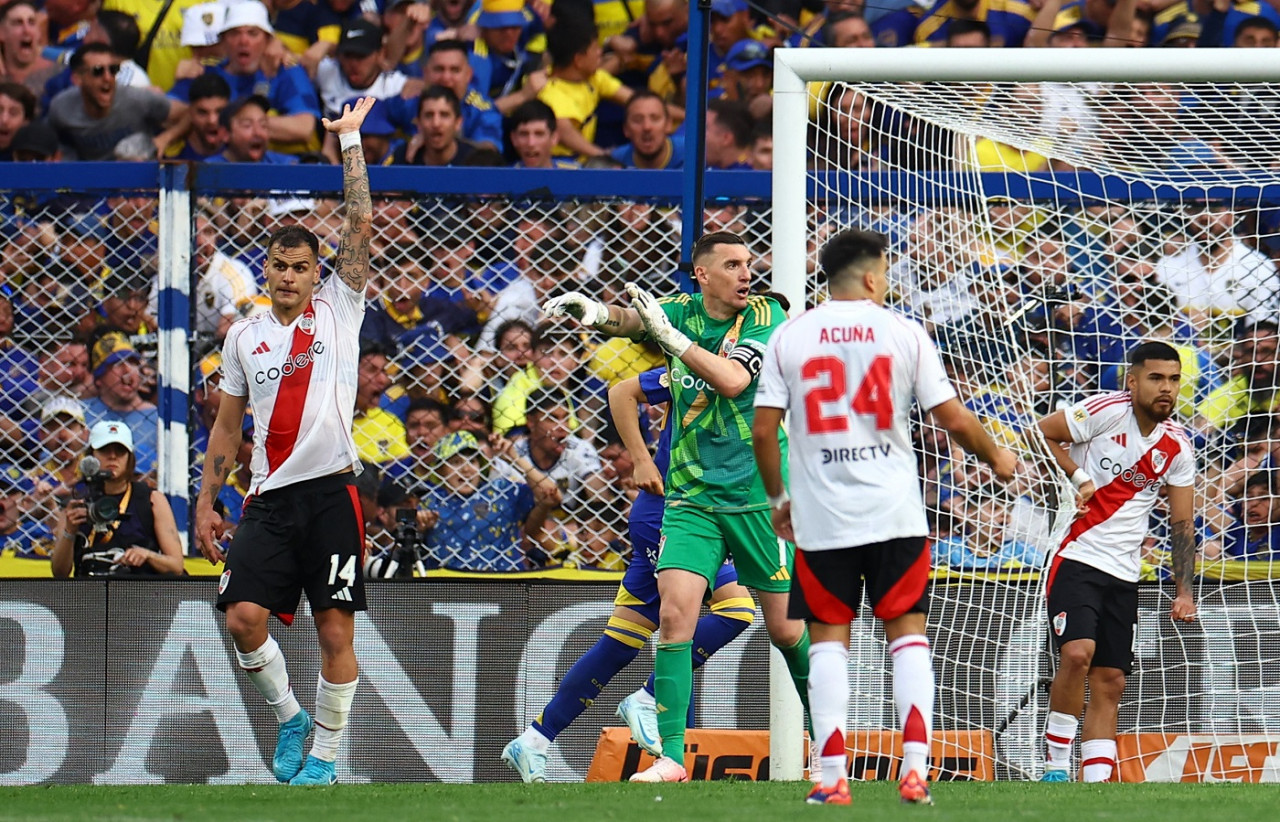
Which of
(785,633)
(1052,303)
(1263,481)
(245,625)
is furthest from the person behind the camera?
(1052,303)

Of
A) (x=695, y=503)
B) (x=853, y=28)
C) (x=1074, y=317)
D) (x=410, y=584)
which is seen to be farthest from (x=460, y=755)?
(x=853, y=28)

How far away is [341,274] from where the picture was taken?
5922 millimetres

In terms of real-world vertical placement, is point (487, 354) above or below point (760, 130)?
below

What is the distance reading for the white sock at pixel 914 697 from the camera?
443cm

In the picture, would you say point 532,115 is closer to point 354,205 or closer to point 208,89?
point 208,89

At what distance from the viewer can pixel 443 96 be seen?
947 cm

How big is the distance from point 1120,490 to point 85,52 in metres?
6.73

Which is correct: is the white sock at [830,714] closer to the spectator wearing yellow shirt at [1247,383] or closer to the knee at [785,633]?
the knee at [785,633]

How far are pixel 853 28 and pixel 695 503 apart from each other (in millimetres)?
5104

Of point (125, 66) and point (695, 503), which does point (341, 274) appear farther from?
point (125, 66)

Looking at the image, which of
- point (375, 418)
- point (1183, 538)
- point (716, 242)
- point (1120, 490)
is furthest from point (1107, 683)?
point (375, 418)

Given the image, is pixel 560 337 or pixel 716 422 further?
pixel 560 337

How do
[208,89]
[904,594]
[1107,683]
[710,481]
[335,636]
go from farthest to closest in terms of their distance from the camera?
1. [208,89]
2. [1107,683]
3. [710,481]
4. [335,636]
5. [904,594]

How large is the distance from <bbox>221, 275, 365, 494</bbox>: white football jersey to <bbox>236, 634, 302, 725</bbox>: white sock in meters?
0.61
